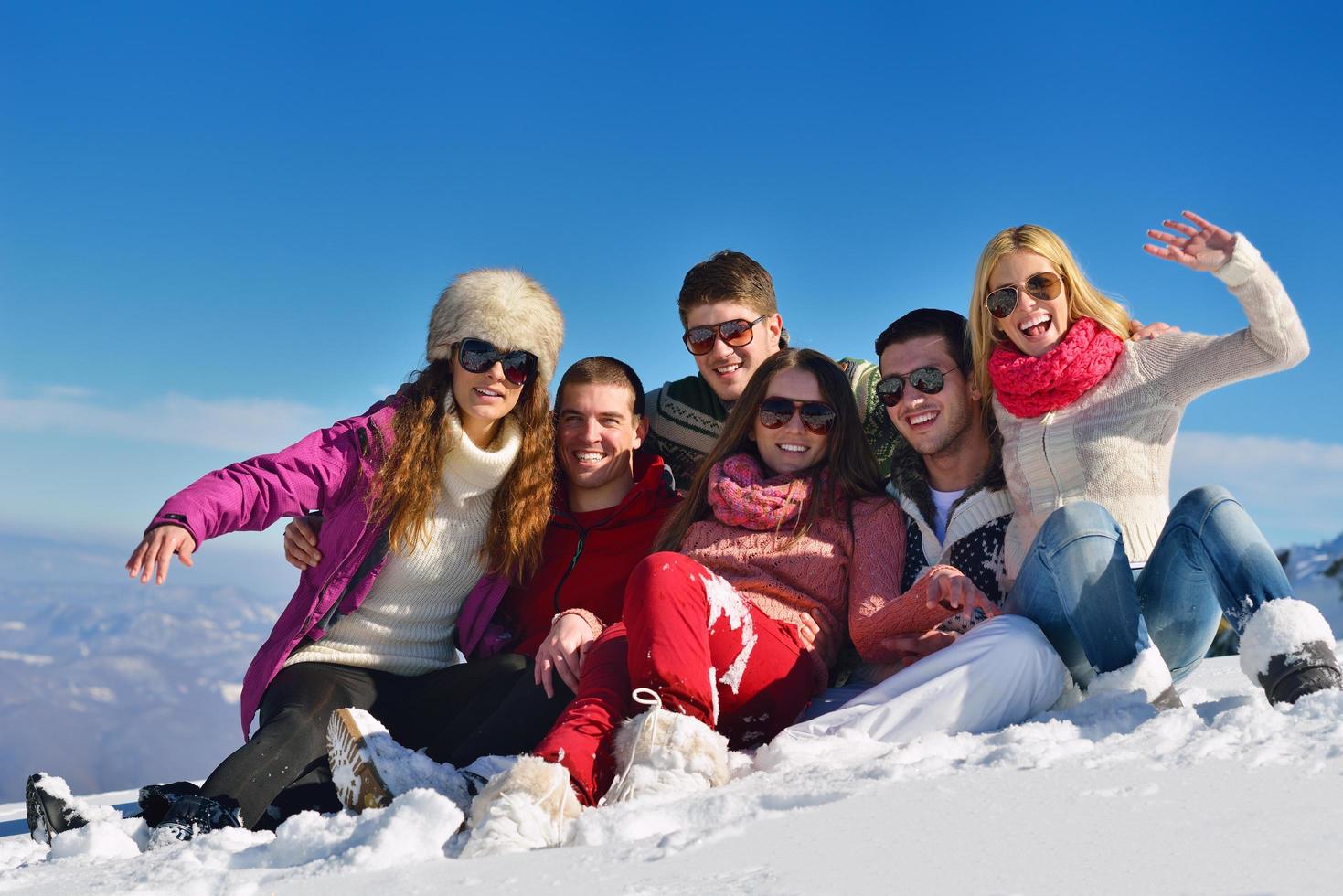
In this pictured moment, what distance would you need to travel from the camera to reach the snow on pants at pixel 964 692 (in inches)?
124

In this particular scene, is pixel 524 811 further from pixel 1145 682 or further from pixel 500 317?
pixel 500 317

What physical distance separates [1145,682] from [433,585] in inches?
100

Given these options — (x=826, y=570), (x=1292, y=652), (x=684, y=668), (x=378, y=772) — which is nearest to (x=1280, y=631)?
(x=1292, y=652)

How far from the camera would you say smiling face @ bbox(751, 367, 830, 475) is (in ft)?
13.7

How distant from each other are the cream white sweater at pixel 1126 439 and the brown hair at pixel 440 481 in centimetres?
179

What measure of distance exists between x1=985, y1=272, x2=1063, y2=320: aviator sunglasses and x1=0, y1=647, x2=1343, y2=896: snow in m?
1.54

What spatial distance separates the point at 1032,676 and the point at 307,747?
2.38 meters

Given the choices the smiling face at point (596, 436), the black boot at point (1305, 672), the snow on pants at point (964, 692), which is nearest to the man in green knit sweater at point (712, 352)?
the smiling face at point (596, 436)

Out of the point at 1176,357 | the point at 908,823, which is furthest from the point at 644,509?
the point at 908,823

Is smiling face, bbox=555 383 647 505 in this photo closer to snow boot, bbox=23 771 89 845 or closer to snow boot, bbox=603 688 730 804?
snow boot, bbox=603 688 730 804

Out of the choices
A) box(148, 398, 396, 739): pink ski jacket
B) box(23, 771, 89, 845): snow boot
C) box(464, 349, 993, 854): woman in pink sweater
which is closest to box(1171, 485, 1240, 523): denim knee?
box(464, 349, 993, 854): woman in pink sweater

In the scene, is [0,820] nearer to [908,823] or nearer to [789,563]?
[789,563]

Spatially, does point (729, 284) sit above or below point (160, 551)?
above

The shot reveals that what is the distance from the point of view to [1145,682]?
3176mm
